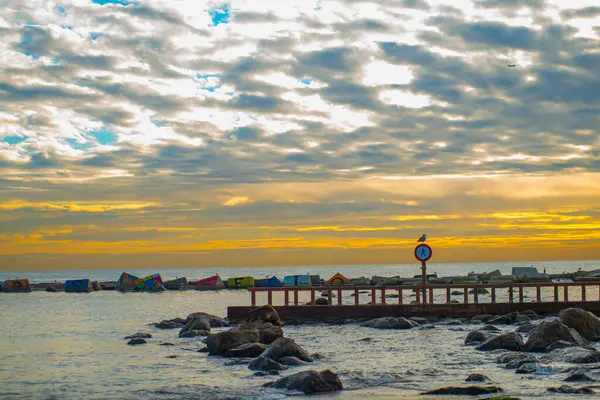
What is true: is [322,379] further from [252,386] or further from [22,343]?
[22,343]

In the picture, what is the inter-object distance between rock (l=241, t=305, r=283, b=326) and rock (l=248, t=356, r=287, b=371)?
1040cm

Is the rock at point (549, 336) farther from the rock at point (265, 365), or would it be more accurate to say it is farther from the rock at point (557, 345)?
the rock at point (265, 365)

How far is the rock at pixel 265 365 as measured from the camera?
69.4ft

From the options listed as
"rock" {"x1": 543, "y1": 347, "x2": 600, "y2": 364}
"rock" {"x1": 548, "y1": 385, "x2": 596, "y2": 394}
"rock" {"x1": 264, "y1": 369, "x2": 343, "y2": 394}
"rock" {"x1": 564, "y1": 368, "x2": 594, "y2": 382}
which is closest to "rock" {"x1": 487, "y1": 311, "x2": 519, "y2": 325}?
"rock" {"x1": 543, "y1": 347, "x2": 600, "y2": 364}

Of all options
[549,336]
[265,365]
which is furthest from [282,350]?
[549,336]

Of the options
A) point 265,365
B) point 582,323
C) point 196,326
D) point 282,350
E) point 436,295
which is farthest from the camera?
point 436,295

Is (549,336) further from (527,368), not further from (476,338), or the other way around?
(476,338)

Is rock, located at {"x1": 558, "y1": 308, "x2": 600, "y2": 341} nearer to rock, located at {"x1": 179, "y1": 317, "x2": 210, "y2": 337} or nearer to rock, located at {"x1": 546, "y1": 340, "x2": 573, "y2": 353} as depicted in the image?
rock, located at {"x1": 546, "y1": 340, "x2": 573, "y2": 353}

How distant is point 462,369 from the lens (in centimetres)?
2134

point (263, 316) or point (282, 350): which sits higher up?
point (263, 316)

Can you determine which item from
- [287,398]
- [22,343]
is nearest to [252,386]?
[287,398]

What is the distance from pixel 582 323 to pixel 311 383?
1458 cm

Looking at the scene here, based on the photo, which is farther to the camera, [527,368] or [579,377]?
A: [527,368]

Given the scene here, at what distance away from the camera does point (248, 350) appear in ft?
79.2
